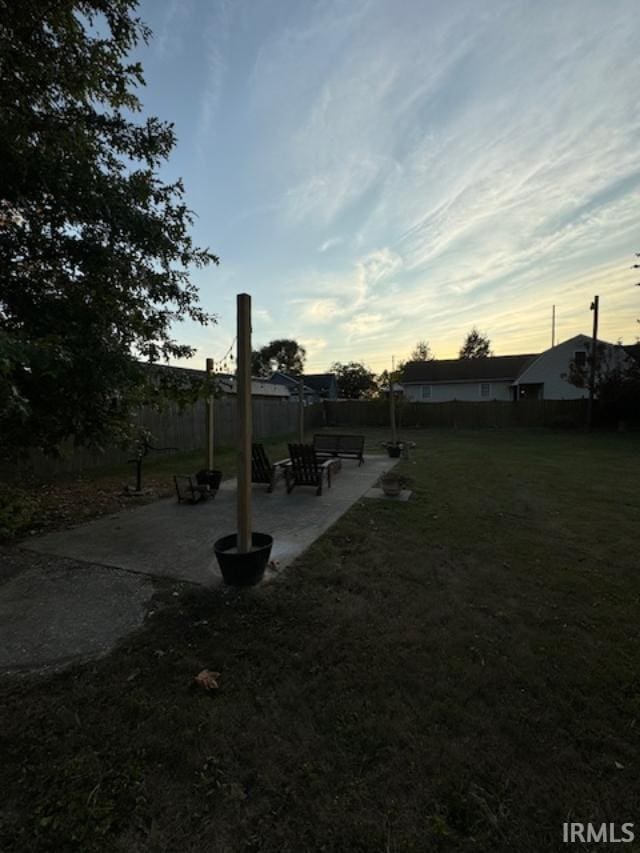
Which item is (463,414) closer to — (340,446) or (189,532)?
(340,446)

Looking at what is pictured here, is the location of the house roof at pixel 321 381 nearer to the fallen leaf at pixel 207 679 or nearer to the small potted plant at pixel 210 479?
the small potted plant at pixel 210 479

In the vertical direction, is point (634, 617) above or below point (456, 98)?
below

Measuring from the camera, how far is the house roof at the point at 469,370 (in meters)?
30.1

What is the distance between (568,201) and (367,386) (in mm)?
32904

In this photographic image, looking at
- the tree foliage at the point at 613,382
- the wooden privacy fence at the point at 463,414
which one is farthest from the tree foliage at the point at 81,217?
the tree foliage at the point at 613,382

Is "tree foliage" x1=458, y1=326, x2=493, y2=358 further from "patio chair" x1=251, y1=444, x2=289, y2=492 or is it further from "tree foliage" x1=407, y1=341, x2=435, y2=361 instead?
"patio chair" x1=251, y1=444, x2=289, y2=492

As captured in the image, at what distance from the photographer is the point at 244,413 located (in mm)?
3203

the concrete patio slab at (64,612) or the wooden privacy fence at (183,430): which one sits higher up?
the wooden privacy fence at (183,430)

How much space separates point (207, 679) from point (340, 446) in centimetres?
793

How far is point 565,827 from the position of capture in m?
1.43

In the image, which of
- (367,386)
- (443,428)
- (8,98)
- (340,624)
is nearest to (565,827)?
(340,624)

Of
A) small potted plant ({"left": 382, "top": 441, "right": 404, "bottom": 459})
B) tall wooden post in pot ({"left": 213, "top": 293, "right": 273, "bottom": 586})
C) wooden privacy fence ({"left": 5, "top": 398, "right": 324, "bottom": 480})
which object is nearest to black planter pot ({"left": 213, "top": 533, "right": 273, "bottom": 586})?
tall wooden post in pot ({"left": 213, "top": 293, "right": 273, "bottom": 586})

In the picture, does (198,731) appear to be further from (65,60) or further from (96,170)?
(65,60)
